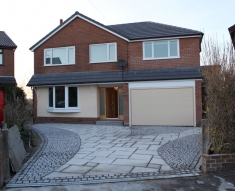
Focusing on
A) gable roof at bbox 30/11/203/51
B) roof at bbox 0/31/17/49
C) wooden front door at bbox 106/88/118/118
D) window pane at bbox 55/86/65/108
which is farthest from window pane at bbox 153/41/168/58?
roof at bbox 0/31/17/49

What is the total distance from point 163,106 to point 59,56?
7880 millimetres

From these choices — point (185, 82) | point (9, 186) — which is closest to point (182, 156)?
point (9, 186)

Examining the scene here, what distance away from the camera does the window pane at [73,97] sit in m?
15.4

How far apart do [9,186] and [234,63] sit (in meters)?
5.33

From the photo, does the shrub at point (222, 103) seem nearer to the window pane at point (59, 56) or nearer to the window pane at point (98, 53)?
the window pane at point (98, 53)

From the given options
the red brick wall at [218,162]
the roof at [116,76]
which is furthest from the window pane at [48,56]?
the red brick wall at [218,162]

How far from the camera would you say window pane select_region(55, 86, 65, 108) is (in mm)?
15555

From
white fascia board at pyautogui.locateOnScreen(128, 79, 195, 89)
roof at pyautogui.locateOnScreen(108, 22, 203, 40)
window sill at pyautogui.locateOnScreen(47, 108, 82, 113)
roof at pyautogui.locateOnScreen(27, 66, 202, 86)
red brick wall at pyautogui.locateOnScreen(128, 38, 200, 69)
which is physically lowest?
window sill at pyautogui.locateOnScreen(47, 108, 82, 113)

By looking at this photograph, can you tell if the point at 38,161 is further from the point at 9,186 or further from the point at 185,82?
the point at 185,82

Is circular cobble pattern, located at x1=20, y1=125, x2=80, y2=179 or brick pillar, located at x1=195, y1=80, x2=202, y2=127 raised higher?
brick pillar, located at x1=195, y1=80, x2=202, y2=127

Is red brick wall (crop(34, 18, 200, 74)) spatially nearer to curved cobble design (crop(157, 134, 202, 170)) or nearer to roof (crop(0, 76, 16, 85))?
roof (crop(0, 76, 16, 85))

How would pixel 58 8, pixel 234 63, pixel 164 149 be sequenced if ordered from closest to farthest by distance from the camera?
pixel 234 63, pixel 164 149, pixel 58 8

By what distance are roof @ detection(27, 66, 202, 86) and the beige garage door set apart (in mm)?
744

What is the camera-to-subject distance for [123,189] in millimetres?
4223
